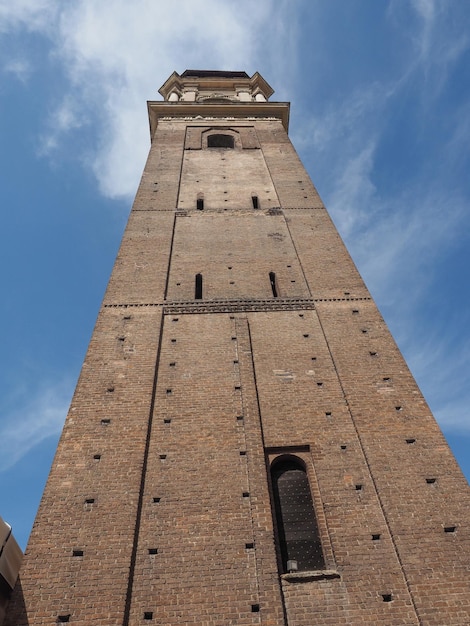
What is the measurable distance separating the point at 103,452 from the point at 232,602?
2.66 metres

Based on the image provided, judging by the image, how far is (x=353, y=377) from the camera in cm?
886

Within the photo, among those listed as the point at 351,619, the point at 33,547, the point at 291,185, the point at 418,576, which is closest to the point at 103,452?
the point at 33,547

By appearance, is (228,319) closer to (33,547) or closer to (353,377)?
(353,377)

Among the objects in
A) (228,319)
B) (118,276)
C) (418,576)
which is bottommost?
(418,576)

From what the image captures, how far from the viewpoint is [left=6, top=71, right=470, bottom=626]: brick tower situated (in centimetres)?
581

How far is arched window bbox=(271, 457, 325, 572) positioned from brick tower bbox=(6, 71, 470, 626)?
2 cm

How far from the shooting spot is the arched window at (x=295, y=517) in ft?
21.5

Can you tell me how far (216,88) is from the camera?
92.9 ft

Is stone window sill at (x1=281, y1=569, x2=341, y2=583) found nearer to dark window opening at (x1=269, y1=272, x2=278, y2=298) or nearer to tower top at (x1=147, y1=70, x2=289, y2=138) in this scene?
dark window opening at (x1=269, y1=272, x2=278, y2=298)

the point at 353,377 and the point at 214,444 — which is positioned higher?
the point at 353,377

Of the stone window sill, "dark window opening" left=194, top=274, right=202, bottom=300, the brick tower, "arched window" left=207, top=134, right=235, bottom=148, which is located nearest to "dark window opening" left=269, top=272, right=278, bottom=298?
the brick tower

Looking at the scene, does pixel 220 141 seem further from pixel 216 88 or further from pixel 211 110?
pixel 216 88

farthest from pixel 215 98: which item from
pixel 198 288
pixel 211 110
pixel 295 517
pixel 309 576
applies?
pixel 309 576

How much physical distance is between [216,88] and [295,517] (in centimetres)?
2580
